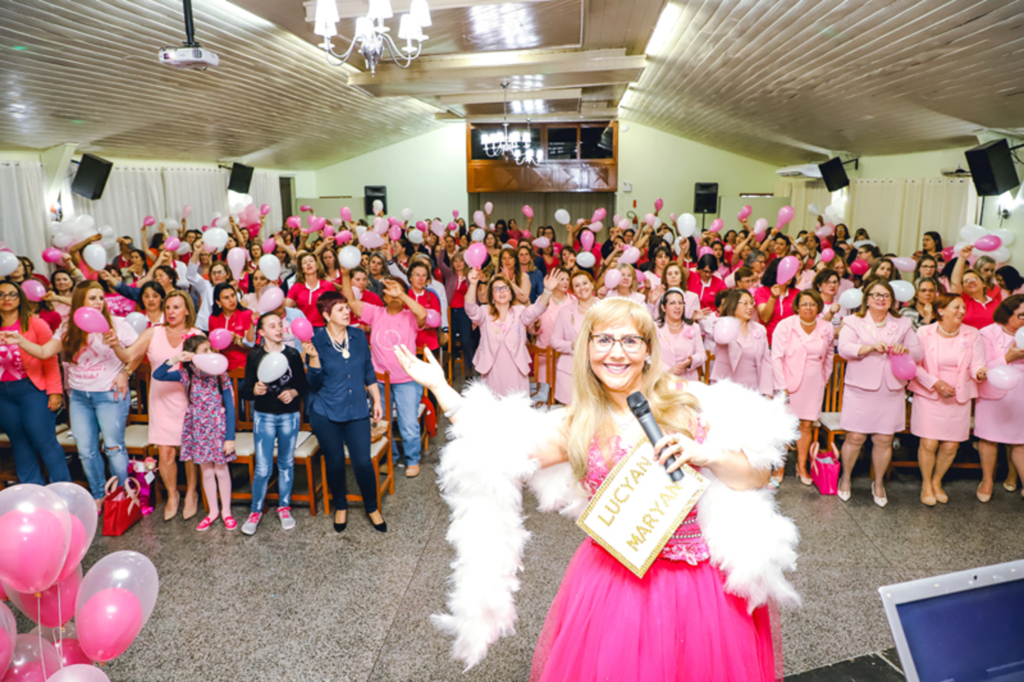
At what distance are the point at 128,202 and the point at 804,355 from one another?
8800 millimetres

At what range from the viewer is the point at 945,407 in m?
3.90

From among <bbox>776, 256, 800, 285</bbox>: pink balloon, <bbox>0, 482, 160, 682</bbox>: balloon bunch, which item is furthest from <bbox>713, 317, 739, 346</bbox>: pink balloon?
<bbox>0, 482, 160, 682</bbox>: balloon bunch

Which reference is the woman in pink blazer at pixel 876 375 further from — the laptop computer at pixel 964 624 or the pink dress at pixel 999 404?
the laptop computer at pixel 964 624

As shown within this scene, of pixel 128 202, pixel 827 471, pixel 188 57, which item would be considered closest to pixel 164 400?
pixel 188 57

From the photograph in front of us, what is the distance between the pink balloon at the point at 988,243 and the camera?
5.12 m

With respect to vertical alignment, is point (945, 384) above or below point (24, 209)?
below

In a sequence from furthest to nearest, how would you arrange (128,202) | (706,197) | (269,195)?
A: 1. (269,195)
2. (706,197)
3. (128,202)

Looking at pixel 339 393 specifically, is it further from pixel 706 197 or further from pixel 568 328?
pixel 706 197

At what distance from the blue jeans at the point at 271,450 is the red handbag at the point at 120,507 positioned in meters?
0.68

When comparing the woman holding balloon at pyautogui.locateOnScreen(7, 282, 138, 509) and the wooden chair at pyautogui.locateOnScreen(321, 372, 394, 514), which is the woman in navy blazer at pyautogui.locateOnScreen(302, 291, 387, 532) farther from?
the woman holding balloon at pyautogui.locateOnScreen(7, 282, 138, 509)

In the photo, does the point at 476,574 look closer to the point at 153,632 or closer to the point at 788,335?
the point at 153,632

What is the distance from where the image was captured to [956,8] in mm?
3959

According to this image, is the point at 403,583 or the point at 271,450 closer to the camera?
the point at 403,583

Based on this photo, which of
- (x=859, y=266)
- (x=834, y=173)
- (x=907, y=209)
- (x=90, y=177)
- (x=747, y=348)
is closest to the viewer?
(x=747, y=348)
